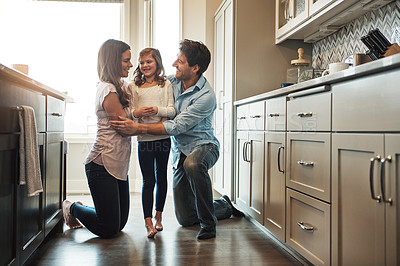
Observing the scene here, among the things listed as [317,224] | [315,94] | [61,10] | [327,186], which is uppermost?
[61,10]

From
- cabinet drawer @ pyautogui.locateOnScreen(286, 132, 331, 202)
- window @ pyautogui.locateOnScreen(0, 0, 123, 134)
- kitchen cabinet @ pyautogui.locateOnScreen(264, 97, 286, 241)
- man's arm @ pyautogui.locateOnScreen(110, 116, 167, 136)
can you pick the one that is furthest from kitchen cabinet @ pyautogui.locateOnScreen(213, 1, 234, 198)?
window @ pyautogui.locateOnScreen(0, 0, 123, 134)

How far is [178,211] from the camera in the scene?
272 cm

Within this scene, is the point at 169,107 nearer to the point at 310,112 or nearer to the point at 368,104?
the point at 310,112

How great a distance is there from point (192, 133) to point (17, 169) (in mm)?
1248

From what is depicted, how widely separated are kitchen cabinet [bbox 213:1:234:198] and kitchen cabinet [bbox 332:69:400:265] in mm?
1653

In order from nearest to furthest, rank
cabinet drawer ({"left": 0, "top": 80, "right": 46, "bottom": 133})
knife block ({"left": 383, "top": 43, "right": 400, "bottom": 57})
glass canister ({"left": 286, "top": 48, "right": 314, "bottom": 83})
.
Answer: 1. cabinet drawer ({"left": 0, "top": 80, "right": 46, "bottom": 133})
2. knife block ({"left": 383, "top": 43, "right": 400, "bottom": 57})
3. glass canister ({"left": 286, "top": 48, "right": 314, "bottom": 83})

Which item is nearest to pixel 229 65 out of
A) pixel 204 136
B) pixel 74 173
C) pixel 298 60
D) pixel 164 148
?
pixel 298 60

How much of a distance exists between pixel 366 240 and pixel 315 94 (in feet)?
2.22

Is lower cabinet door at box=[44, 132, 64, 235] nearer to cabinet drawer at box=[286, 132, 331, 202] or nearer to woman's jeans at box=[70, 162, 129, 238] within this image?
woman's jeans at box=[70, 162, 129, 238]

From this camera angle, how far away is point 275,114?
221cm

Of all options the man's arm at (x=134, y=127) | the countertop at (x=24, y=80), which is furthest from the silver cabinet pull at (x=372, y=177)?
the man's arm at (x=134, y=127)

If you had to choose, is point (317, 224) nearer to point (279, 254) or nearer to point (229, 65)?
point (279, 254)

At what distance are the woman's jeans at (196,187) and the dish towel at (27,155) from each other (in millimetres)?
1035

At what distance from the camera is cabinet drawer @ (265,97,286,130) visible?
6.88ft
